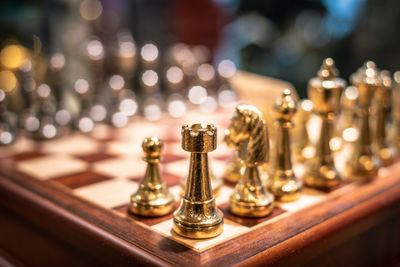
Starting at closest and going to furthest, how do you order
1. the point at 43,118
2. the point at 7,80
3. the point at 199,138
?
the point at 199,138
the point at 43,118
the point at 7,80

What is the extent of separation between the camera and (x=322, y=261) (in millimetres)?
956

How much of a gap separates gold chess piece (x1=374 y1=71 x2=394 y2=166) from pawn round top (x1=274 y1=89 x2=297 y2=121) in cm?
43

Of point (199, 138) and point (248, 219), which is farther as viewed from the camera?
point (248, 219)

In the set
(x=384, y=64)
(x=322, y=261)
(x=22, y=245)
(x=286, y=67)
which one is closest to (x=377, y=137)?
(x=322, y=261)

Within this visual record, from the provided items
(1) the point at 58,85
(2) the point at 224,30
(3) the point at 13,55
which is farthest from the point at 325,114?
(2) the point at 224,30

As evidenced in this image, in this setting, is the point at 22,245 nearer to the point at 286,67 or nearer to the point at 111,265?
the point at 111,265

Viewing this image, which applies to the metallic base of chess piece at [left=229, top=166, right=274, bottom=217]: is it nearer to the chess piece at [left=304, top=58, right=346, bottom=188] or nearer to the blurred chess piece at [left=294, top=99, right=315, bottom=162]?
the chess piece at [left=304, top=58, right=346, bottom=188]

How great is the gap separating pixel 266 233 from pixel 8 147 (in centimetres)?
108

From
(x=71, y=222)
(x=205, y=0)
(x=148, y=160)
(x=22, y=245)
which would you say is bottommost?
(x=22, y=245)

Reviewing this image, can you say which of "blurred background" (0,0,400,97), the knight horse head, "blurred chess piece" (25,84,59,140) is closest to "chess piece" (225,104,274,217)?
the knight horse head

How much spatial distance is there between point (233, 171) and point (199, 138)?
0.41m

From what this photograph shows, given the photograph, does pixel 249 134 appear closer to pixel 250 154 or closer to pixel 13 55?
pixel 250 154

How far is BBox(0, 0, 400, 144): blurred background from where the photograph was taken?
6.30 feet

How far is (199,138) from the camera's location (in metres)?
0.83
